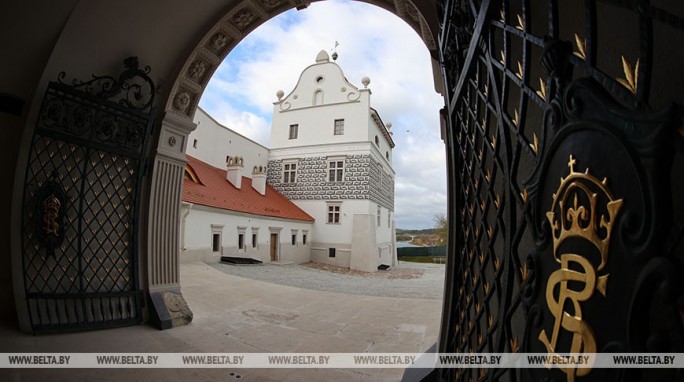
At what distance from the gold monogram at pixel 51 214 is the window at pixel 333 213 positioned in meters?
17.8

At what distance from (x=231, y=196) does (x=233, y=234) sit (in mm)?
2291

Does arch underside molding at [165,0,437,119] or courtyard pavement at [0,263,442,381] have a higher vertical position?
arch underside molding at [165,0,437,119]

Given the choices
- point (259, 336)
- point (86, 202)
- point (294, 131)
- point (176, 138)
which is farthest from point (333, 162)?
point (259, 336)

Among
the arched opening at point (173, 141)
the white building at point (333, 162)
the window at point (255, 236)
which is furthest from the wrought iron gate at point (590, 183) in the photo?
the white building at point (333, 162)

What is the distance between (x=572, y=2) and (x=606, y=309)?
671 mm

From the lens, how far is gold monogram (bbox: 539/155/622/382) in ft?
1.80

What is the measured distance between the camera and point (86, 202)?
3.89m

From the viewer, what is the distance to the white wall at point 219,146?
661 inches

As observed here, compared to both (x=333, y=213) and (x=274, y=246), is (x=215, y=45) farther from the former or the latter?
(x=333, y=213)

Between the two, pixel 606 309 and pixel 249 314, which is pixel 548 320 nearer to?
pixel 606 309

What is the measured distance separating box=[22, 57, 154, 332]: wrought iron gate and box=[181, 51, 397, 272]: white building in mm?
11882

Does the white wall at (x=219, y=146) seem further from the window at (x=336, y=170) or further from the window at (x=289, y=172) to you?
the window at (x=336, y=170)

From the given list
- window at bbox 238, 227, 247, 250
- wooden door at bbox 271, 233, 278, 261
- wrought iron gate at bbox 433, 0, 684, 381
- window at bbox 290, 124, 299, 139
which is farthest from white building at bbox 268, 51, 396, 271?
wrought iron gate at bbox 433, 0, 684, 381

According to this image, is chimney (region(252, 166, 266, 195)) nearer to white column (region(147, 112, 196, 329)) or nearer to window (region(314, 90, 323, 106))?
window (region(314, 90, 323, 106))
